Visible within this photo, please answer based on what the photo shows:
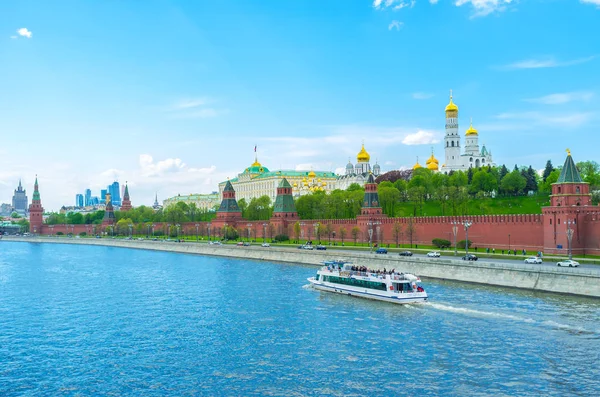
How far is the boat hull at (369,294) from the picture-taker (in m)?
36.1

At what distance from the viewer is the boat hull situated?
36.1 meters

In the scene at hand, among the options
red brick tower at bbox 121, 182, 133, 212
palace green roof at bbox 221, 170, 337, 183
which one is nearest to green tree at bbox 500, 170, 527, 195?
palace green roof at bbox 221, 170, 337, 183

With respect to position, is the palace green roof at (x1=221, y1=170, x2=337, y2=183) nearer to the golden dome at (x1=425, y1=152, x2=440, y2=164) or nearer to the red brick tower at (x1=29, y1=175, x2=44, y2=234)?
the golden dome at (x1=425, y1=152, x2=440, y2=164)

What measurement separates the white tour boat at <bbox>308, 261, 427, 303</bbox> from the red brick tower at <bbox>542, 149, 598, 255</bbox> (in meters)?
16.2

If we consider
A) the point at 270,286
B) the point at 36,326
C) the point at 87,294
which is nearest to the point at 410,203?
the point at 270,286

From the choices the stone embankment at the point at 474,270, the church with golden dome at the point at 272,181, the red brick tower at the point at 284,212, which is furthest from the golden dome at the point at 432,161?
the stone embankment at the point at 474,270

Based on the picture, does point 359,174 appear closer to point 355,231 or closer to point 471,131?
point 471,131

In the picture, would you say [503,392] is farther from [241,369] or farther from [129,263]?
[129,263]

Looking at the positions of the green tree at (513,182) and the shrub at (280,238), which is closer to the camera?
the shrub at (280,238)

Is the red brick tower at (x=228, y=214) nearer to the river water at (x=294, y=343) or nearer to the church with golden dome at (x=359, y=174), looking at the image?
the church with golden dome at (x=359, y=174)

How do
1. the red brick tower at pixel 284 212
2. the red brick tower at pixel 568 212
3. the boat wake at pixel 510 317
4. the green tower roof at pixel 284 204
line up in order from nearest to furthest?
the boat wake at pixel 510 317, the red brick tower at pixel 568 212, the red brick tower at pixel 284 212, the green tower roof at pixel 284 204

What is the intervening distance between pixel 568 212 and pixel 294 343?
31.3 meters

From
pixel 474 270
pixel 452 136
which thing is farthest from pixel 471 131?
pixel 474 270

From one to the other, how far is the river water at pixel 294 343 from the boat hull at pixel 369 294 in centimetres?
54
